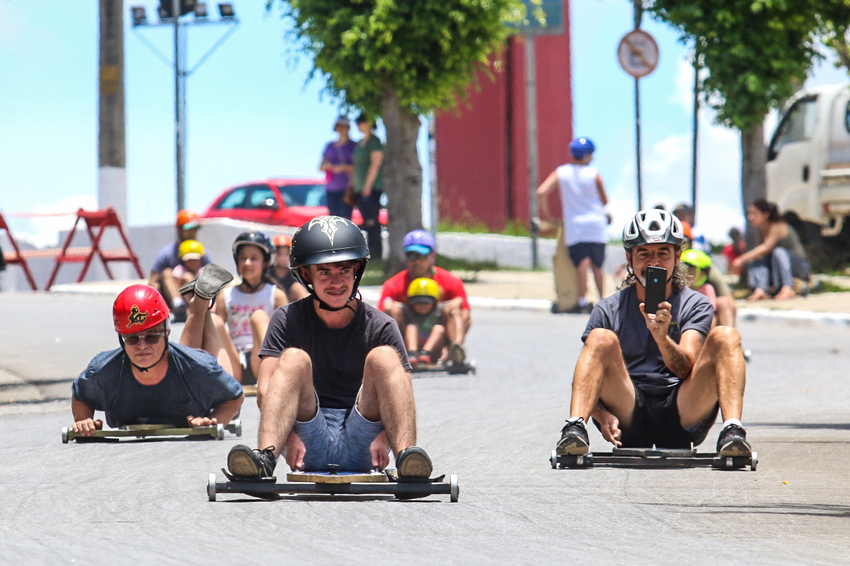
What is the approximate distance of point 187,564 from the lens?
17.3 ft

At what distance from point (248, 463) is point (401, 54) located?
17435 millimetres

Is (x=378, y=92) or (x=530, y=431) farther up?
(x=378, y=92)

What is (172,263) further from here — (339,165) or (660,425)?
(660,425)

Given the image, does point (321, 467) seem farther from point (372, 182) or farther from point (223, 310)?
point (372, 182)

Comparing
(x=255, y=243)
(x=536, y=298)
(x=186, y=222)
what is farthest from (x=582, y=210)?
(x=255, y=243)

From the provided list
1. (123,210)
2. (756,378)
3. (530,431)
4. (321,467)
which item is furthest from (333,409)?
(123,210)

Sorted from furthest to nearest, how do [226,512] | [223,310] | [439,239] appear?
[439,239] < [223,310] < [226,512]

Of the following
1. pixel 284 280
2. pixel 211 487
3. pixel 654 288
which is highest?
pixel 654 288

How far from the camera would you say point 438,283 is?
1323cm

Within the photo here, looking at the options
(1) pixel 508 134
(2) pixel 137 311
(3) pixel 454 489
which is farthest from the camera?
(1) pixel 508 134

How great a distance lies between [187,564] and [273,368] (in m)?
1.65

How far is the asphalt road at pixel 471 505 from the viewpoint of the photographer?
555cm

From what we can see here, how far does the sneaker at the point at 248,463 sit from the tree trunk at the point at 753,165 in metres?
17.2

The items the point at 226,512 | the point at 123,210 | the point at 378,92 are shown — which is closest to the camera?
the point at 226,512
